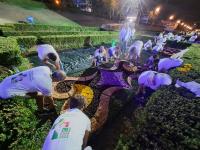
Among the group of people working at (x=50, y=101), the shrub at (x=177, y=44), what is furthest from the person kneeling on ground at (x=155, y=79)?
the shrub at (x=177, y=44)

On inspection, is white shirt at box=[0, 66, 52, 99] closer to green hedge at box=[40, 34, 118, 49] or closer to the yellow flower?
the yellow flower

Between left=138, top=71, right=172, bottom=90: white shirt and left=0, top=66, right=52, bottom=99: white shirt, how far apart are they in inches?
127

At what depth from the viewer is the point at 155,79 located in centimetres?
625

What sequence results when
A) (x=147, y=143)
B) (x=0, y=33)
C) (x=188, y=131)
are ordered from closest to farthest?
(x=147, y=143), (x=188, y=131), (x=0, y=33)

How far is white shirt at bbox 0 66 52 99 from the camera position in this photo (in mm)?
4715

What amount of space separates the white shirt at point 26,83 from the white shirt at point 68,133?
5.78 ft

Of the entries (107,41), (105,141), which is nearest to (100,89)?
(105,141)

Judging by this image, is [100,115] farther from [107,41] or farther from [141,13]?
[141,13]

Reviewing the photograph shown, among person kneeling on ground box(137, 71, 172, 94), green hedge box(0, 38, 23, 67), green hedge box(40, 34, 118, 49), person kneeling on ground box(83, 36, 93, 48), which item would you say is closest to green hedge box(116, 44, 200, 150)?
person kneeling on ground box(137, 71, 172, 94)

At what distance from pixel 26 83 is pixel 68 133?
233 cm

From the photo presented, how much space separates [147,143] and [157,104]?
62.6 inches

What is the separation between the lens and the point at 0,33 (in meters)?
13.0

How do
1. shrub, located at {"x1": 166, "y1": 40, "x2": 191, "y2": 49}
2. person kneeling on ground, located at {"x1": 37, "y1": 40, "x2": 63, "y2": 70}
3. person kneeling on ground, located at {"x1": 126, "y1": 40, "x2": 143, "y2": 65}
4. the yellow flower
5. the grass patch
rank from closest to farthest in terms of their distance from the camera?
the yellow flower < person kneeling on ground, located at {"x1": 37, "y1": 40, "x2": 63, "y2": 70} < person kneeling on ground, located at {"x1": 126, "y1": 40, "x2": 143, "y2": 65} < shrub, located at {"x1": 166, "y1": 40, "x2": 191, "y2": 49} < the grass patch

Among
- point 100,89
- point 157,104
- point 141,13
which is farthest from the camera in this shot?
point 141,13
